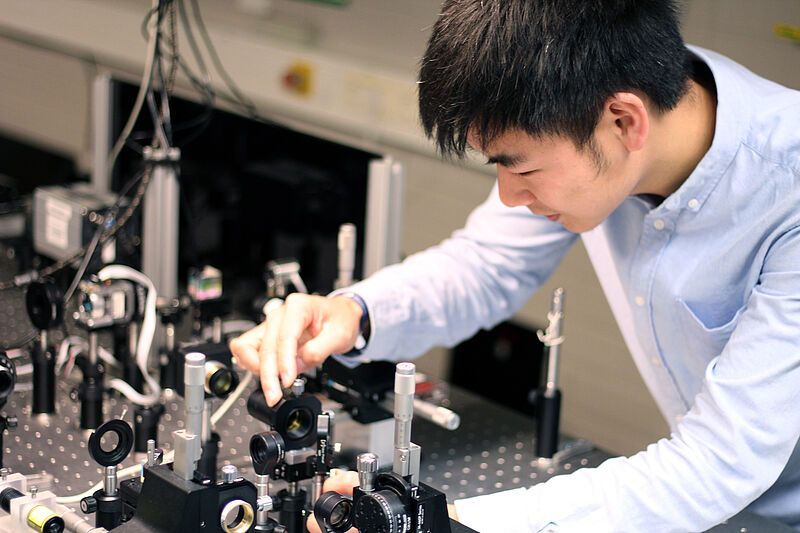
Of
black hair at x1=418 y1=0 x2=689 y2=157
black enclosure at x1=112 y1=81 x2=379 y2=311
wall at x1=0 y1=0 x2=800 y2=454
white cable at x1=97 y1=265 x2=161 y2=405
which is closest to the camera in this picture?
black hair at x1=418 y1=0 x2=689 y2=157

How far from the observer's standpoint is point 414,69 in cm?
285

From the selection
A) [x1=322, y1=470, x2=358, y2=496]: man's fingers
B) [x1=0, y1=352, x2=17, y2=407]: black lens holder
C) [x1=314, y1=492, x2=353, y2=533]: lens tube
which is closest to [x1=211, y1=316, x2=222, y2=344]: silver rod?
[x1=0, y1=352, x2=17, y2=407]: black lens holder

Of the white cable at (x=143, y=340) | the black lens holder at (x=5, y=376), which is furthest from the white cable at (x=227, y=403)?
the black lens holder at (x=5, y=376)

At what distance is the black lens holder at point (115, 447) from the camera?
1.19 meters

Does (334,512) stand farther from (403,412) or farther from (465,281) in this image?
(465,281)

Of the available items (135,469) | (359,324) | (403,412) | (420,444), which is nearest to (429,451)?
(420,444)

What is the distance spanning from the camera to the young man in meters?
1.16

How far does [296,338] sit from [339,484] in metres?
0.23

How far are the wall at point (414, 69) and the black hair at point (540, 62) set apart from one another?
46.1 inches

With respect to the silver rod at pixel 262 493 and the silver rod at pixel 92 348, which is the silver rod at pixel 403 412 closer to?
the silver rod at pixel 262 493

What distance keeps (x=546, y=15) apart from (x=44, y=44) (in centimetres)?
316

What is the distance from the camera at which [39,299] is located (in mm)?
1540

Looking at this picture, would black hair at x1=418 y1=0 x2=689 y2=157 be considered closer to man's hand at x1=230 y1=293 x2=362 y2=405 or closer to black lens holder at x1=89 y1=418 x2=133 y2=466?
man's hand at x1=230 y1=293 x2=362 y2=405

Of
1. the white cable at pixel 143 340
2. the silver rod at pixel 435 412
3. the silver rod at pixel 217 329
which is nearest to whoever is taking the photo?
the silver rod at pixel 435 412
